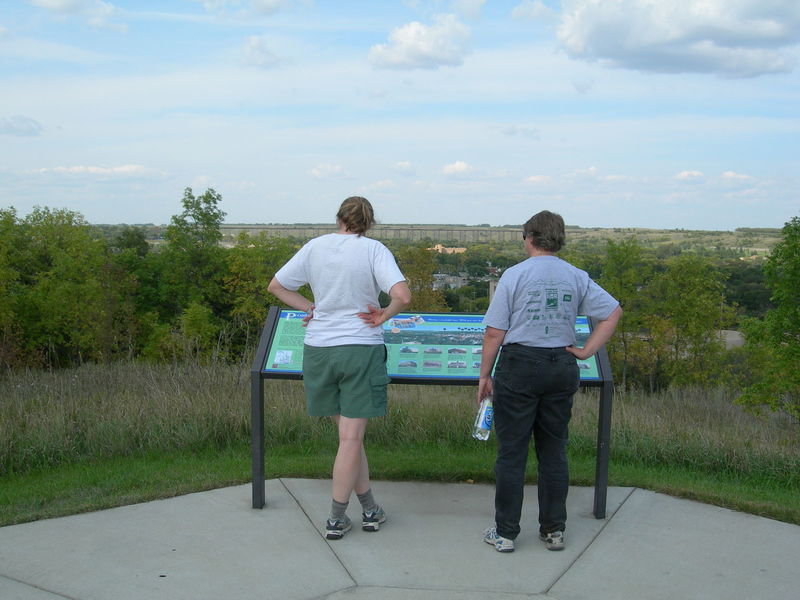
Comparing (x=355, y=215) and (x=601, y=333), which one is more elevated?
(x=355, y=215)

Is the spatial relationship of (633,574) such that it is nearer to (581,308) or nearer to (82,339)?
(581,308)

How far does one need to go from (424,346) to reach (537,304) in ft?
3.52

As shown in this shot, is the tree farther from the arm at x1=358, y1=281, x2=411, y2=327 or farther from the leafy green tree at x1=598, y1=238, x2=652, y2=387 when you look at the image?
the leafy green tree at x1=598, y1=238, x2=652, y2=387

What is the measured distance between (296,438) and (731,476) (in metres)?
3.49

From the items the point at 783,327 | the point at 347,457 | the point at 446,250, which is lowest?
the point at 783,327

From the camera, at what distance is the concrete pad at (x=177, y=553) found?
11.8 ft

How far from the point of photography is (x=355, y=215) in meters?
4.04

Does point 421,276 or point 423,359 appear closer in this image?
point 423,359

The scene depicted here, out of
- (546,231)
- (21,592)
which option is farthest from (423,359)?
(21,592)

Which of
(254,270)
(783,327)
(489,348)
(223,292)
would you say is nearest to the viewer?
(489,348)

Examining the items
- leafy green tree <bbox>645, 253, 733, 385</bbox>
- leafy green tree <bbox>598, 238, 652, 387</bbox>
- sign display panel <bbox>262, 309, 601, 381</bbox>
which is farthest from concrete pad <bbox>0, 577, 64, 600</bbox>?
leafy green tree <bbox>598, 238, 652, 387</bbox>

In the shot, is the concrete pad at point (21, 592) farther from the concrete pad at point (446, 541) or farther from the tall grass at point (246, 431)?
the tall grass at point (246, 431)

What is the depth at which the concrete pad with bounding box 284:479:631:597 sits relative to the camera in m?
3.73

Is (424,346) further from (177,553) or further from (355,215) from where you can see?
(177,553)
